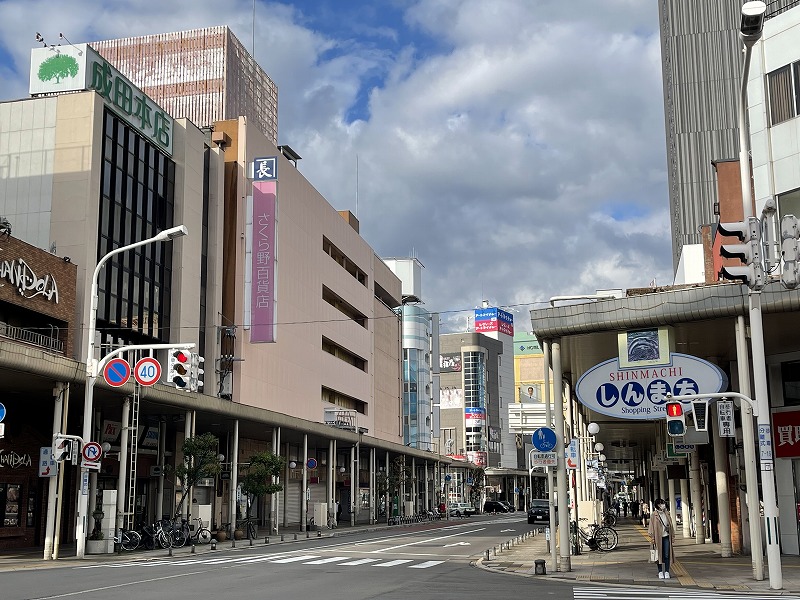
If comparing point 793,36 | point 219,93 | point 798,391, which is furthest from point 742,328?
point 219,93

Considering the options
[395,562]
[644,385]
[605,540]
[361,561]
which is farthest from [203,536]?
[644,385]

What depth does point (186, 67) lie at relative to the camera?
123438mm

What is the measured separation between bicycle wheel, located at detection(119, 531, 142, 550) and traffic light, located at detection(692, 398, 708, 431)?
70.8 feet

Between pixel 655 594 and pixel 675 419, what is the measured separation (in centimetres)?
409

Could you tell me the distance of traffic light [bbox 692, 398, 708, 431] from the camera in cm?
2158

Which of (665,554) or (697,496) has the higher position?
(697,496)

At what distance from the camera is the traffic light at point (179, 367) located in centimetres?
2519

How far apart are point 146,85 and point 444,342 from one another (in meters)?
87.6

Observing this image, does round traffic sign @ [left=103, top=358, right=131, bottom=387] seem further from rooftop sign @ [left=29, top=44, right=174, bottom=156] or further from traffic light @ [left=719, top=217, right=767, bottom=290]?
traffic light @ [left=719, top=217, right=767, bottom=290]

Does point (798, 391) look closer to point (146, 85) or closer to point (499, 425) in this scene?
point (146, 85)

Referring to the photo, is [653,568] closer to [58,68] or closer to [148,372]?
[148,372]

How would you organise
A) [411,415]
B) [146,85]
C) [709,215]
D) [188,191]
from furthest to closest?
[146,85]
[411,415]
[709,215]
[188,191]

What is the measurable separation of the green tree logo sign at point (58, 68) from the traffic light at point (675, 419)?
32030 millimetres

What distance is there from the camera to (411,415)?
371ft
